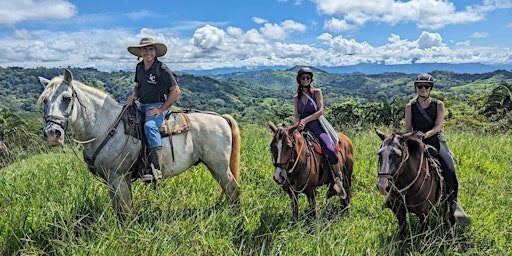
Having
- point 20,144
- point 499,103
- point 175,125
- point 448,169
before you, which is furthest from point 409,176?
point 499,103

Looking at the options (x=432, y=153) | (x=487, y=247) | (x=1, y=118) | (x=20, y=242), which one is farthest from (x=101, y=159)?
(x=1, y=118)

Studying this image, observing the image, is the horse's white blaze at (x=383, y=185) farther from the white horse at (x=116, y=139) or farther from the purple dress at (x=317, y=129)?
the white horse at (x=116, y=139)

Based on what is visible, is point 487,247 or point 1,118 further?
point 1,118

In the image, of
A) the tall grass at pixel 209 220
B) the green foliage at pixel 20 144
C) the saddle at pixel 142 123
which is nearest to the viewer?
the tall grass at pixel 209 220

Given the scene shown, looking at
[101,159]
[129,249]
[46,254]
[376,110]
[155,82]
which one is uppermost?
[155,82]

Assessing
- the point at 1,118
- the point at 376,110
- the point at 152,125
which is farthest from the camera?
the point at 376,110

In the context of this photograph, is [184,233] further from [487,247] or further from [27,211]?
[487,247]

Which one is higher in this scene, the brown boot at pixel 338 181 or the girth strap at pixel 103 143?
the girth strap at pixel 103 143

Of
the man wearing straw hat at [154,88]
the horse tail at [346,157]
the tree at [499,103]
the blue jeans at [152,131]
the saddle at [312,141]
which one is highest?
the man wearing straw hat at [154,88]

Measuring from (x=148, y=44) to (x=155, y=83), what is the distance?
564 mm

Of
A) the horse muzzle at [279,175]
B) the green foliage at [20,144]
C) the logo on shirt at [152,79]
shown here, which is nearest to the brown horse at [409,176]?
the horse muzzle at [279,175]

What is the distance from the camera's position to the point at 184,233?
3.52 metres

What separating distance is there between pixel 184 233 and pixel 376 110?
116 ft

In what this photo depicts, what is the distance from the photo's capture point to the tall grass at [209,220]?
11.5 ft
